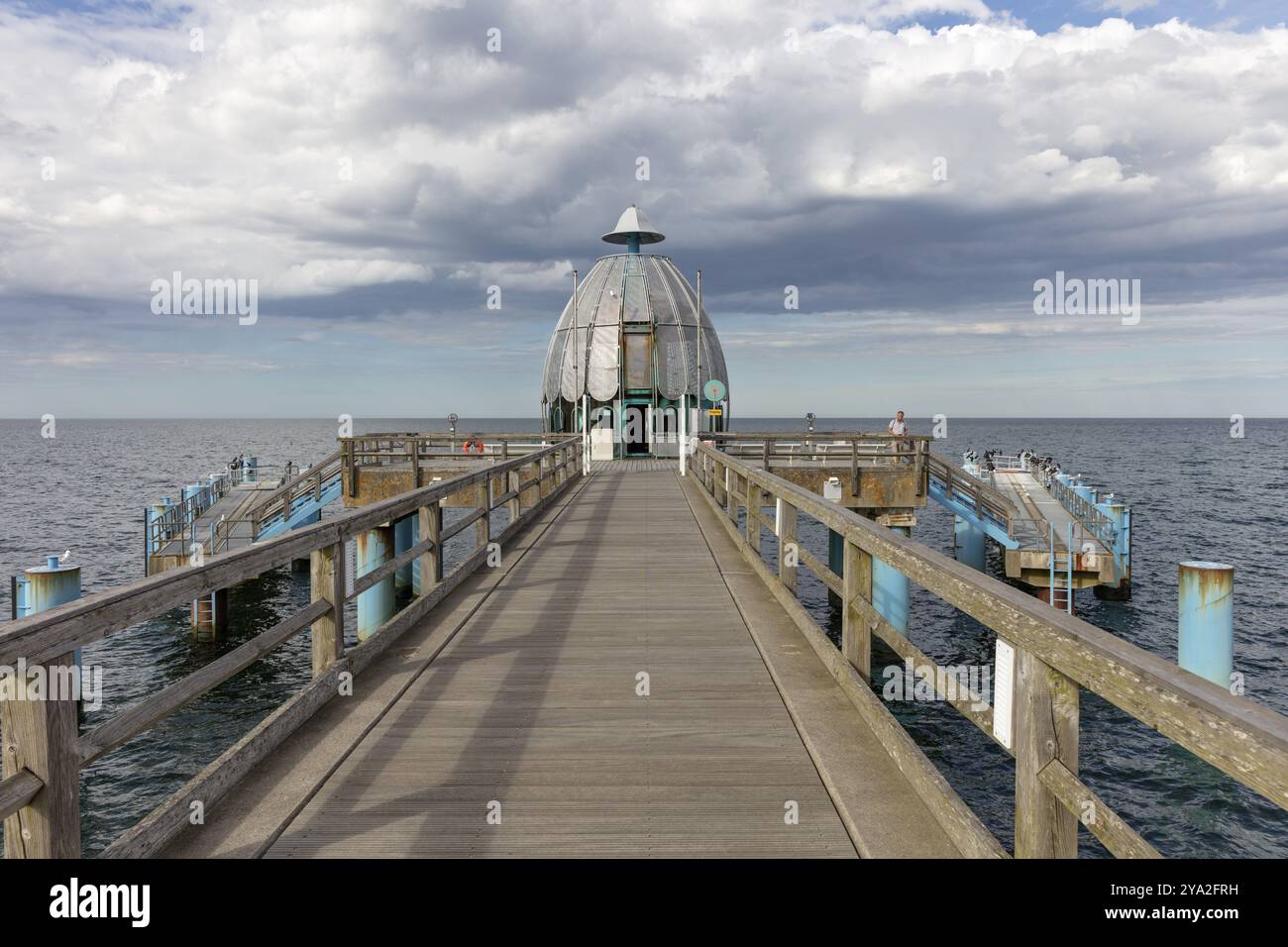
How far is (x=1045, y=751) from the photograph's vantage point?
2623 millimetres

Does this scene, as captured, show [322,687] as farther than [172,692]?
Yes

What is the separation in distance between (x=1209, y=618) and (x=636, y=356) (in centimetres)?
2557

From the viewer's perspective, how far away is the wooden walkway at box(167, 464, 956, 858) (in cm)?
349

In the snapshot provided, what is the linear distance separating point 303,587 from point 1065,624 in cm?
2807

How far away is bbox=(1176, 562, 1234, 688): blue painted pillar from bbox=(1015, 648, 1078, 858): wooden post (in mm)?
14855

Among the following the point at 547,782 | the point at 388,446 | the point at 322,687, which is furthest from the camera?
the point at 388,446

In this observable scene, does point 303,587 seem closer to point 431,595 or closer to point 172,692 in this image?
point 431,595

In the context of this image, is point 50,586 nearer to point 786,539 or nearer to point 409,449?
point 409,449

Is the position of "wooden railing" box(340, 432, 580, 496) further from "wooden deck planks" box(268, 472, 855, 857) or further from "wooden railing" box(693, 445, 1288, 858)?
"wooden railing" box(693, 445, 1288, 858)

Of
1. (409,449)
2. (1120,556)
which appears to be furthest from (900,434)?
(409,449)

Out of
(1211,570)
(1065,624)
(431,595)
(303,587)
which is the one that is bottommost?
(303,587)

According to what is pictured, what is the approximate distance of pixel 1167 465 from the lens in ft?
262

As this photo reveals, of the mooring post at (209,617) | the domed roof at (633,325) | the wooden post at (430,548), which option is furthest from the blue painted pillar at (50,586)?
the domed roof at (633,325)
